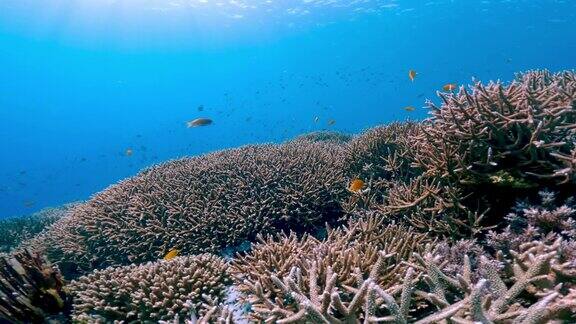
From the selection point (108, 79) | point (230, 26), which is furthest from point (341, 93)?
point (230, 26)

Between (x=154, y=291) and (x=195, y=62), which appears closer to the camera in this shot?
(x=154, y=291)

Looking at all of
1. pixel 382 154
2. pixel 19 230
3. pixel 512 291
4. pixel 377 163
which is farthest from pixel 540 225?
pixel 19 230

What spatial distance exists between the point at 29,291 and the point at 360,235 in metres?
4.44

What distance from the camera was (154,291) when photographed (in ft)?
13.4

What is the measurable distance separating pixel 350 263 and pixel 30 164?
131736 millimetres

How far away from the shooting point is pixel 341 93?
538ft

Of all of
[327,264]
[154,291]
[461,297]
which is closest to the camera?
[461,297]

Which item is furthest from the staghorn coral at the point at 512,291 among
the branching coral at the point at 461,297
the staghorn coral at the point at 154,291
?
the staghorn coral at the point at 154,291

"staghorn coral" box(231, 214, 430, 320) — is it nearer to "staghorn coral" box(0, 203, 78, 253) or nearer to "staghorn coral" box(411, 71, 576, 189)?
"staghorn coral" box(411, 71, 576, 189)

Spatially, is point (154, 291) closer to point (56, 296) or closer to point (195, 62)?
point (56, 296)

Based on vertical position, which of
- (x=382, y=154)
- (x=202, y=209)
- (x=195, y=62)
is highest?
(x=195, y=62)

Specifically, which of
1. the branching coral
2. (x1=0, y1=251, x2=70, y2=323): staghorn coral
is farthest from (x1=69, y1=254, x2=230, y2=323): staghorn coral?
the branching coral

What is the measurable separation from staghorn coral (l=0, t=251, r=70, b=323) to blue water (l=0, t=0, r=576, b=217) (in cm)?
1510

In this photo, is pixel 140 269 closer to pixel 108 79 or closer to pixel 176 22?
pixel 176 22
